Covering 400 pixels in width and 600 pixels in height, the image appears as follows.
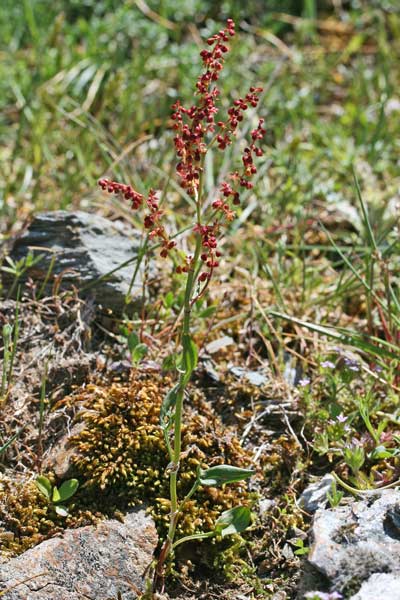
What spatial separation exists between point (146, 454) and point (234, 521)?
440 millimetres

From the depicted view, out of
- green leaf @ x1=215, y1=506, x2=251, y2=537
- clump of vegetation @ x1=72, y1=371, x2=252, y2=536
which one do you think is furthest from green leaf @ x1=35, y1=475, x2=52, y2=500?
green leaf @ x1=215, y1=506, x2=251, y2=537

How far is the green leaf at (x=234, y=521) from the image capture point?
2324mm

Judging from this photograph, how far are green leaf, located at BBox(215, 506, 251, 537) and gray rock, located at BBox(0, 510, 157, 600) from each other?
0.25 metres

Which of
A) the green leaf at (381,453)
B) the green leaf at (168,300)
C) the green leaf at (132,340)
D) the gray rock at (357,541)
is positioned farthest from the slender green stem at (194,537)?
the green leaf at (168,300)

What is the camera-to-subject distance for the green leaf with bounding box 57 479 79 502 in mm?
2486

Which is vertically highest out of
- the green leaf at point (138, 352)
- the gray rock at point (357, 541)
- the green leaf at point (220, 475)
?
the green leaf at point (138, 352)

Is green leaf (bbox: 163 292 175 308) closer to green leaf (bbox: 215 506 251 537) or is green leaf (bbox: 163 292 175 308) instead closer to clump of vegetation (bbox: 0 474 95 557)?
clump of vegetation (bbox: 0 474 95 557)

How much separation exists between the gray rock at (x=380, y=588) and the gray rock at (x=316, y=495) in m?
0.51

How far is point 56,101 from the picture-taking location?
4688 millimetres

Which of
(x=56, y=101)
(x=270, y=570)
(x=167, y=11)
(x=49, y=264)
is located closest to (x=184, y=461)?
(x=270, y=570)

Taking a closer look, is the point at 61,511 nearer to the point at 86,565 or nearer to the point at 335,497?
the point at 86,565

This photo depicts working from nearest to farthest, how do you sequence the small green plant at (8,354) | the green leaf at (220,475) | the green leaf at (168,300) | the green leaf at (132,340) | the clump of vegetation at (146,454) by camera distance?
the green leaf at (220,475)
the clump of vegetation at (146,454)
the small green plant at (8,354)
the green leaf at (132,340)
the green leaf at (168,300)

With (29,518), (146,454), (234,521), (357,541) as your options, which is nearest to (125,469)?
(146,454)

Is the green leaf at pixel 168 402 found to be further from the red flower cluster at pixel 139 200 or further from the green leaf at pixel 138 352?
the green leaf at pixel 138 352
